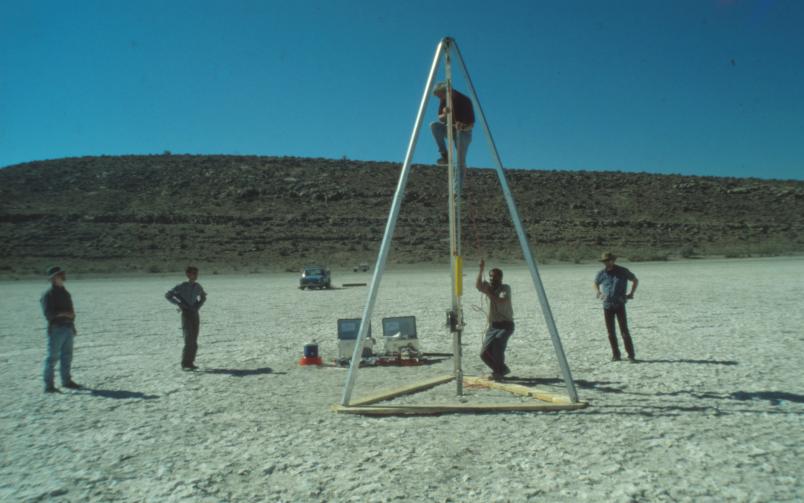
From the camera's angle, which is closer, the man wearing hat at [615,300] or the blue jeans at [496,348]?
the blue jeans at [496,348]

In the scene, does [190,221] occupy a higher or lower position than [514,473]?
higher

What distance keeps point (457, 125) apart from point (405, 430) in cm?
377

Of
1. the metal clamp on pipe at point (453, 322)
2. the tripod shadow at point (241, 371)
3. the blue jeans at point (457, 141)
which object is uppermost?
the blue jeans at point (457, 141)

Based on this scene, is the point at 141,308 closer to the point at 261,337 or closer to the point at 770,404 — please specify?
the point at 261,337

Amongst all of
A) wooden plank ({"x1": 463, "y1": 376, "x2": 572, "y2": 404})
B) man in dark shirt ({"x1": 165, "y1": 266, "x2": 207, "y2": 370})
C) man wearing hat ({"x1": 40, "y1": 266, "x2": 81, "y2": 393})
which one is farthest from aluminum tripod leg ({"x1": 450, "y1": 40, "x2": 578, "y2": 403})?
man wearing hat ({"x1": 40, "y1": 266, "x2": 81, "y2": 393})

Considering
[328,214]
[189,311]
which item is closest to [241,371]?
[189,311]

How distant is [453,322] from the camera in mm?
7391

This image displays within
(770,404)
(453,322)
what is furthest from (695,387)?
(453,322)

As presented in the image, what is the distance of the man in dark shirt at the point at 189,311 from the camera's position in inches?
390

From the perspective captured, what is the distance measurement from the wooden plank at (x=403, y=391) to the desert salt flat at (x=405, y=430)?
276mm

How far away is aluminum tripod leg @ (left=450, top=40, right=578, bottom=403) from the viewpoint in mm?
6688

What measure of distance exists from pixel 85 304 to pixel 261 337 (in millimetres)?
13843

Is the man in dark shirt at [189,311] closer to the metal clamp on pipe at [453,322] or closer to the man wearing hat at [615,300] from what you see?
the metal clamp on pipe at [453,322]

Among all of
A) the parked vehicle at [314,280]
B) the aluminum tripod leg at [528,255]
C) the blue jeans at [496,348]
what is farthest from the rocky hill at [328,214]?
→ the aluminum tripod leg at [528,255]
